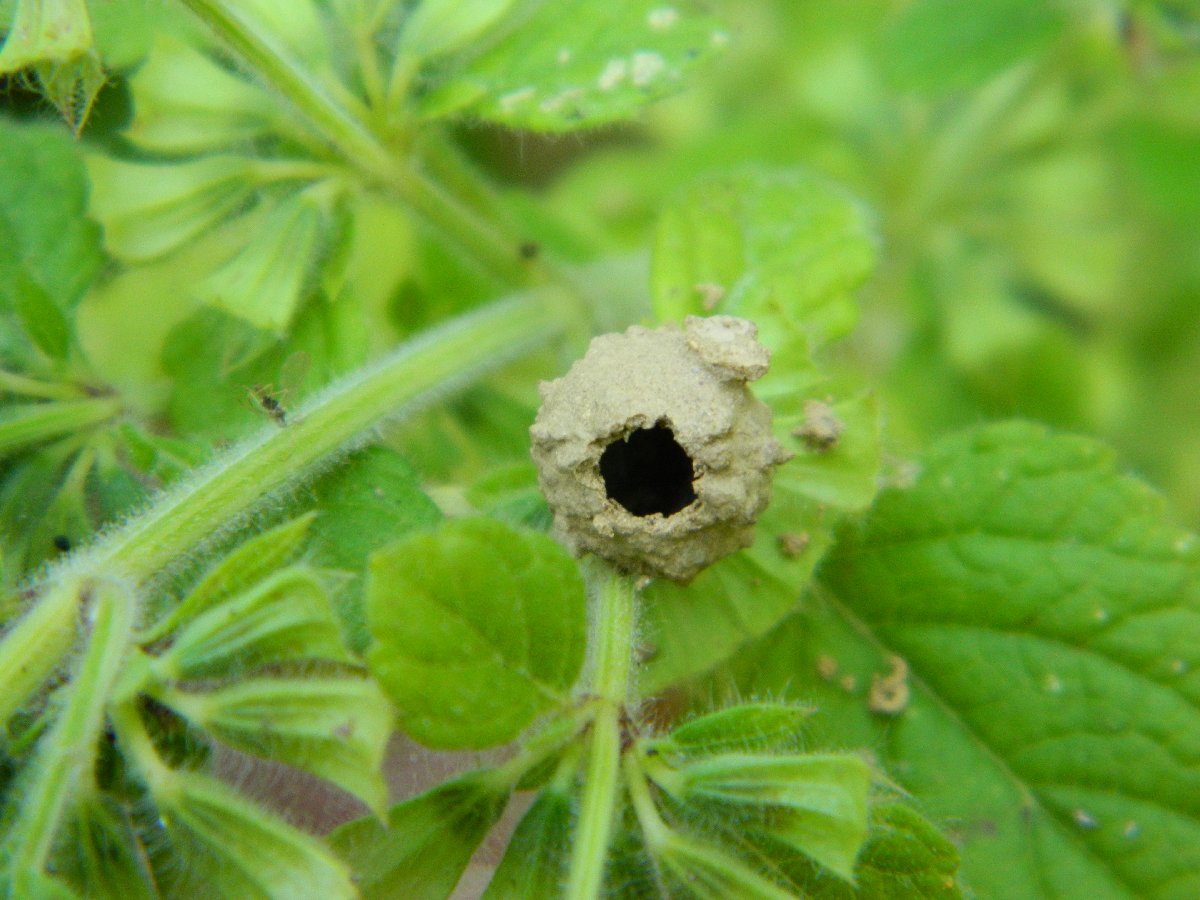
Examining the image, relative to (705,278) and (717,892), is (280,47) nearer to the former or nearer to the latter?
(705,278)

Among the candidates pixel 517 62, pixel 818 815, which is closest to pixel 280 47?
pixel 517 62

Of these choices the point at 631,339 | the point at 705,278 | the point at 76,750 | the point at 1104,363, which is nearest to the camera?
the point at 76,750

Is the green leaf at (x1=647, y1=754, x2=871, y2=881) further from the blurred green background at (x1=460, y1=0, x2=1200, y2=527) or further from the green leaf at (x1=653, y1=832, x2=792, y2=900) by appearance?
the blurred green background at (x1=460, y1=0, x2=1200, y2=527)

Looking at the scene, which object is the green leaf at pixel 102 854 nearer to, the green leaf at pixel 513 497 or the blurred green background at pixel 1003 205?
the green leaf at pixel 513 497

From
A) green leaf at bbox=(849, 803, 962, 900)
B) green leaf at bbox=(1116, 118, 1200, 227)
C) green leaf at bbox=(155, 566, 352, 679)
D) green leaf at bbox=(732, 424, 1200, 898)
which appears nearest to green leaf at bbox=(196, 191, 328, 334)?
green leaf at bbox=(155, 566, 352, 679)

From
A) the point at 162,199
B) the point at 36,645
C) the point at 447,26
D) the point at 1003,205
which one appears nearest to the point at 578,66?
the point at 447,26

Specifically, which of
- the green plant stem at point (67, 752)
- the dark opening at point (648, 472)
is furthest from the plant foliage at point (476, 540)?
the dark opening at point (648, 472)
